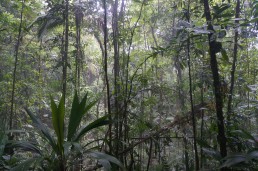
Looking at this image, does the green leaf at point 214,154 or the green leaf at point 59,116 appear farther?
the green leaf at point 214,154

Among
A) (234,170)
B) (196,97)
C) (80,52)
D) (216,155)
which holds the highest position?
(80,52)

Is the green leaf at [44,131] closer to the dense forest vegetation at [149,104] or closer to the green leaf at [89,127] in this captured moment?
the dense forest vegetation at [149,104]

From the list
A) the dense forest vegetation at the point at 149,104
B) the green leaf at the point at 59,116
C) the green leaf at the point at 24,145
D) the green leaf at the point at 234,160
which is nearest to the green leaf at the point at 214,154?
the dense forest vegetation at the point at 149,104

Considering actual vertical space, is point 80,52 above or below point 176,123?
above

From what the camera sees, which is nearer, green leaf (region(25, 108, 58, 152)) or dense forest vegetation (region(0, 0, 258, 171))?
dense forest vegetation (region(0, 0, 258, 171))

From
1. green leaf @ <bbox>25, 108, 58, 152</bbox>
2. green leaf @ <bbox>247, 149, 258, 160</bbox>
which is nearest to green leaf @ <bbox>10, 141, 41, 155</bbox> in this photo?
green leaf @ <bbox>25, 108, 58, 152</bbox>

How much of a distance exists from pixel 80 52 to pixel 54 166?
343 cm

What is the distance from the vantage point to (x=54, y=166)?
2.48 m

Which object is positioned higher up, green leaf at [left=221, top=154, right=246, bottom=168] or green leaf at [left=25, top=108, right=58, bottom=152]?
green leaf at [left=25, top=108, right=58, bottom=152]

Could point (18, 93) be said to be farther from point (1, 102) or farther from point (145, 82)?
point (145, 82)

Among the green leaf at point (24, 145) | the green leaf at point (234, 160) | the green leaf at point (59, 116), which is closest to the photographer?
the green leaf at point (234, 160)

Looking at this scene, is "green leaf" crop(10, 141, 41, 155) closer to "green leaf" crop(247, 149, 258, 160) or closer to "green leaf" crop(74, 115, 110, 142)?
"green leaf" crop(74, 115, 110, 142)

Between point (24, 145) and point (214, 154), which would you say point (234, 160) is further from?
point (24, 145)

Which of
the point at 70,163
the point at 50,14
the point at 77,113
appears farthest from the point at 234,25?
the point at 50,14
